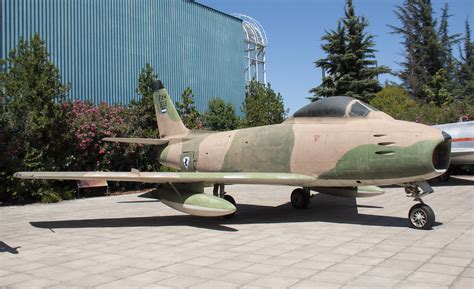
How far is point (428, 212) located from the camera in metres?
7.85

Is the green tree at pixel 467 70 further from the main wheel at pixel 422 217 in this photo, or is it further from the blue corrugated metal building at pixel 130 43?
the main wheel at pixel 422 217

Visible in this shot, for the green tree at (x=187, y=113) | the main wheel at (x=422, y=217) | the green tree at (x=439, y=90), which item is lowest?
the main wheel at (x=422, y=217)

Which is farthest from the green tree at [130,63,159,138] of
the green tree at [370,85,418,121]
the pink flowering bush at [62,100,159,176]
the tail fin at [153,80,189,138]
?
the green tree at [370,85,418,121]

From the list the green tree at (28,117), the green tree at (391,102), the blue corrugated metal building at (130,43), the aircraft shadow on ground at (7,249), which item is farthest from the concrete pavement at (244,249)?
the green tree at (391,102)

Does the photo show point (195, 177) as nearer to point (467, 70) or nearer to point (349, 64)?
point (349, 64)

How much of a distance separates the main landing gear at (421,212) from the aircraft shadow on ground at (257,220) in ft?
1.51

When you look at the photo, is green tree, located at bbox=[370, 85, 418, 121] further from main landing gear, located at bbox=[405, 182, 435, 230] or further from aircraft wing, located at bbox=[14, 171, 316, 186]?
aircraft wing, located at bbox=[14, 171, 316, 186]

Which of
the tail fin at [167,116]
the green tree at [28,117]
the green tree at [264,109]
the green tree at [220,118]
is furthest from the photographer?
the green tree at [264,109]

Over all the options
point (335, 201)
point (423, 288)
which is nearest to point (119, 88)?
point (335, 201)

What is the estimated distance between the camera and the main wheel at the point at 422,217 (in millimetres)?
7770

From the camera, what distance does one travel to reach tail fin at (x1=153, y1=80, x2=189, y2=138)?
13430 mm

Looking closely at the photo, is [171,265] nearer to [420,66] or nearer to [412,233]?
[412,233]

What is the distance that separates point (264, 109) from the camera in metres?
27.2

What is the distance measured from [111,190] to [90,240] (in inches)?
425
